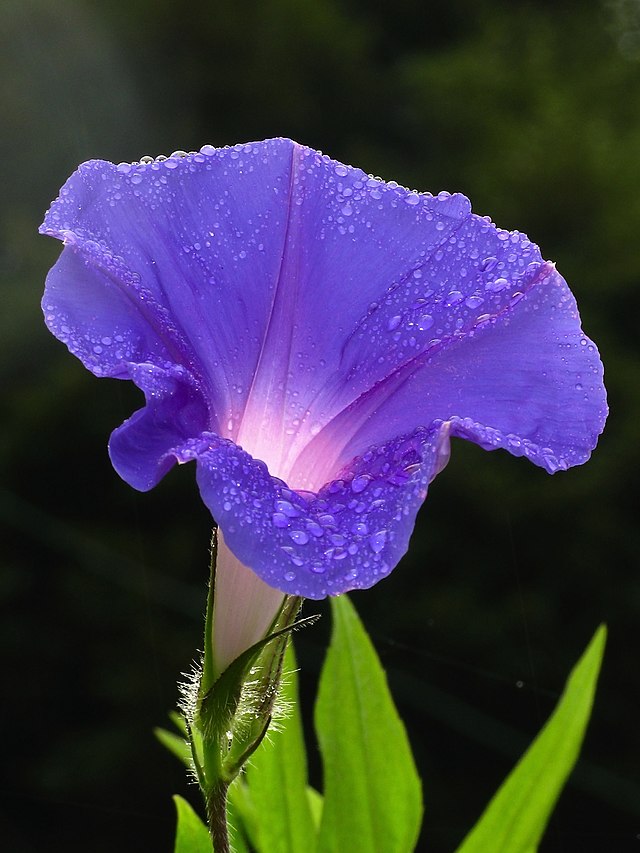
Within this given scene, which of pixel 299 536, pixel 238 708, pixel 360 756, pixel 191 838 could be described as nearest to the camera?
pixel 299 536

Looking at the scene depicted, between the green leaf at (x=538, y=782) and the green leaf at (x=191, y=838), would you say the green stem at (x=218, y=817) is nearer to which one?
the green leaf at (x=191, y=838)

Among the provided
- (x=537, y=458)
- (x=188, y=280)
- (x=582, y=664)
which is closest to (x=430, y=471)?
(x=537, y=458)

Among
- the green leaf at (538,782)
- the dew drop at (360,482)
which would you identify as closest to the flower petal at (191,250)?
the dew drop at (360,482)

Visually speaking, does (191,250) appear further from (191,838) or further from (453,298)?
(191,838)

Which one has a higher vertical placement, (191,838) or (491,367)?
(491,367)

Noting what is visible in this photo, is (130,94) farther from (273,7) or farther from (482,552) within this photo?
(482,552)

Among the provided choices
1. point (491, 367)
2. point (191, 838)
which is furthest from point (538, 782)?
point (491, 367)

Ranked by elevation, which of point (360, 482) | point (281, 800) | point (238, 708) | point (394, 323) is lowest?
point (281, 800)

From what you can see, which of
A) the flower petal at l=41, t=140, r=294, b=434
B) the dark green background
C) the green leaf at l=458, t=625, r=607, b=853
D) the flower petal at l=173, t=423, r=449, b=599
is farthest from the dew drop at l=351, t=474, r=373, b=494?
the dark green background
